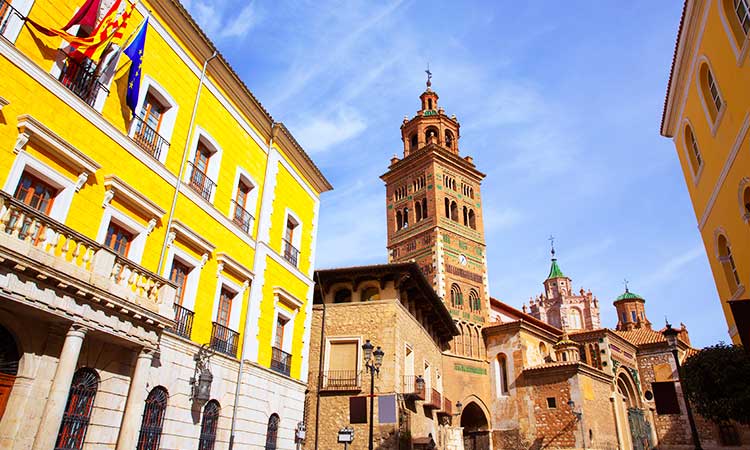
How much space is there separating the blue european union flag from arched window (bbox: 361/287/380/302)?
41.9 feet

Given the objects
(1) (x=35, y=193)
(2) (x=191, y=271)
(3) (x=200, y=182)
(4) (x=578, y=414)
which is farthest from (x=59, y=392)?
(4) (x=578, y=414)

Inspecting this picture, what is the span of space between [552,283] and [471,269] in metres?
59.8

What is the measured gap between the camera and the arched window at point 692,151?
14677 mm

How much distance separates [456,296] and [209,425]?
85.9ft

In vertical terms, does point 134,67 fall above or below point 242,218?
above

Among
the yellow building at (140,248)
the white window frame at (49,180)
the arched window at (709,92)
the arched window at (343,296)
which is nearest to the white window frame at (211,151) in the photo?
the yellow building at (140,248)

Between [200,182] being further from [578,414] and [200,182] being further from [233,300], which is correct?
[578,414]

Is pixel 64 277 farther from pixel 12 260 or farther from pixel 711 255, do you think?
pixel 711 255

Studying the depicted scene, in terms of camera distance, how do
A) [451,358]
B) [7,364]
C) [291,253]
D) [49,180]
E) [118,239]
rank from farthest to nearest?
1. [451,358]
2. [291,253]
3. [118,239]
4. [49,180]
5. [7,364]

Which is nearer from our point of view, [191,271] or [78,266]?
[78,266]

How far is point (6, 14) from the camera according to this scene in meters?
8.45

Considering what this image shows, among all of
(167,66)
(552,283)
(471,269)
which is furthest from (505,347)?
(552,283)

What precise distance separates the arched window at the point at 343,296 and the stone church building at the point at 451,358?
0.14 feet

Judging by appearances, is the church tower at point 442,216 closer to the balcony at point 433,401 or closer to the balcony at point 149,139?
the balcony at point 433,401
